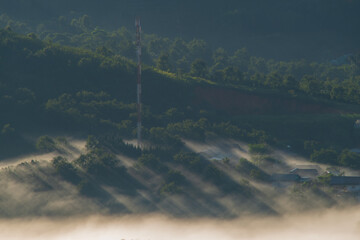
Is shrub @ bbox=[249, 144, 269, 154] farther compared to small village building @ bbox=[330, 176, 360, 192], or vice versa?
shrub @ bbox=[249, 144, 269, 154]

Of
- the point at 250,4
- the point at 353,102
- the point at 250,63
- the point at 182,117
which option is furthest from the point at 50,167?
the point at 250,4

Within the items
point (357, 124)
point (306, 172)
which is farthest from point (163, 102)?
point (357, 124)

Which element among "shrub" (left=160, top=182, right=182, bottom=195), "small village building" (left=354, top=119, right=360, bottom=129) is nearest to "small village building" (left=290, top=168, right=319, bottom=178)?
"shrub" (left=160, top=182, right=182, bottom=195)

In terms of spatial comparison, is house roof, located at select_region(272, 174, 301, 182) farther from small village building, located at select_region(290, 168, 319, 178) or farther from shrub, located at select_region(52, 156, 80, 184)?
shrub, located at select_region(52, 156, 80, 184)

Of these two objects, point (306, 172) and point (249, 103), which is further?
point (249, 103)

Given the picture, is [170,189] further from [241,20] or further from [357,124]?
[241,20]

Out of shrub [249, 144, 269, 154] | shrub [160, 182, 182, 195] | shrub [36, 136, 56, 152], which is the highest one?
shrub [36, 136, 56, 152]

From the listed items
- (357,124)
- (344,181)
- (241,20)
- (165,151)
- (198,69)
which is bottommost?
(344,181)

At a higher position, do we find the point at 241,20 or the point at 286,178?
the point at 241,20

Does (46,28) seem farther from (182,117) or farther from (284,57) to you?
(182,117)
